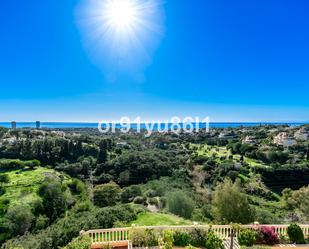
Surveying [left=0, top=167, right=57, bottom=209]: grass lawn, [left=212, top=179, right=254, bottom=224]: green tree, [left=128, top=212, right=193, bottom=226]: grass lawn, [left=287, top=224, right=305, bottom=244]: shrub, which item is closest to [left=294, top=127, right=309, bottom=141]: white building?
[left=212, top=179, right=254, bottom=224]: green tree

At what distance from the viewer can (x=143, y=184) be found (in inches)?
1211

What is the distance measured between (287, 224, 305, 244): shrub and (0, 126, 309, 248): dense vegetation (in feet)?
14.7

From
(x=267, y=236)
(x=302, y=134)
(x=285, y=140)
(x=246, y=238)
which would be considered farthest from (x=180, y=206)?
(x=302, y=134)

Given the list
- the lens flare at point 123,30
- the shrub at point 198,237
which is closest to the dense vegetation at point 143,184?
the shrub at point 198,237

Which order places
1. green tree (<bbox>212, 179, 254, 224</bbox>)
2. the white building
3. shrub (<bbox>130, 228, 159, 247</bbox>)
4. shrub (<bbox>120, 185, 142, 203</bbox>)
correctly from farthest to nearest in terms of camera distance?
the white building < shrub (<bbox>120, 185, 142, 203</bbox>) < green tree (<bbox>212, 179, 254, 224</bbox>) < shrub (<bbox>130, 228, 159, 247</bbox>)

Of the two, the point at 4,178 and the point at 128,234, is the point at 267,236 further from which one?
the point at 4,178

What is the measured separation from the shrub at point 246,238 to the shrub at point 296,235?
123cm

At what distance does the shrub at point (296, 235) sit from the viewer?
7246 mm

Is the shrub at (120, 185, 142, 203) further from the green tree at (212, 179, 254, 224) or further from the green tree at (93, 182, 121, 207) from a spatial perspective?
the green tree at (212, 179, 254, 224)

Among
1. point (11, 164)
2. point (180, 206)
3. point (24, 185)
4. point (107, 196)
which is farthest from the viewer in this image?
point (11, 164)

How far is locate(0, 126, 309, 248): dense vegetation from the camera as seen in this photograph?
13.8m

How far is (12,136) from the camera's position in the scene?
56156mm

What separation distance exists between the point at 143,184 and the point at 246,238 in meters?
24.5

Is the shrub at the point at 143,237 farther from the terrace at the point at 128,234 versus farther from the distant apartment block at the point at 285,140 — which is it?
the distant apartment block at the point at 285,140
